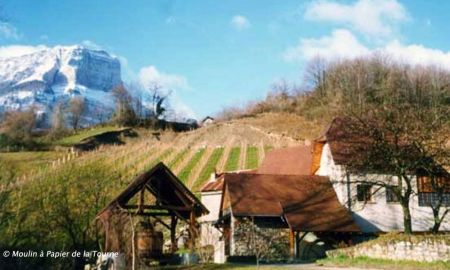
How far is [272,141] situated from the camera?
71.2 m

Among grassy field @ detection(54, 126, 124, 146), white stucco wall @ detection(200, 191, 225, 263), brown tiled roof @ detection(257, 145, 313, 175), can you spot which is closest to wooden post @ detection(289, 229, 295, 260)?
white stucco wall @ detection(200, 191, 225, 263)

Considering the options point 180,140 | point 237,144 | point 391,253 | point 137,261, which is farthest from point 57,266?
point 180,140

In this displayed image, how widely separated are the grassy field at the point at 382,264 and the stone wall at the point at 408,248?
471mm

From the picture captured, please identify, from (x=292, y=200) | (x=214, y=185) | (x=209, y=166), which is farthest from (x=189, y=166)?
(x=292, y=200)

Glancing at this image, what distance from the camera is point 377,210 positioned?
106 feet

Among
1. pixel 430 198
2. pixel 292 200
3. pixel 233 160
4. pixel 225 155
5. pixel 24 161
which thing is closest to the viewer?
pixel 292 200

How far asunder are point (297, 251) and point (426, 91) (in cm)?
4735

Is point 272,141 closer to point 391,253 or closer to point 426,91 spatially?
point 426,91

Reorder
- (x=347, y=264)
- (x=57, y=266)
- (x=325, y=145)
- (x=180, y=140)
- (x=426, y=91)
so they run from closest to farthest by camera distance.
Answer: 1. (x=57, y=266)
2. (x=347, y=264)
3. (x=325, y=145)
4. (x=426, y=91)
5. (x=180, y=140)

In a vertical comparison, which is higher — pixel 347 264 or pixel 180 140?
pixel 180 140

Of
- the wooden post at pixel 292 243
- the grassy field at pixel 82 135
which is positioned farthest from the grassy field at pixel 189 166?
the grassy field at pixel 82 135

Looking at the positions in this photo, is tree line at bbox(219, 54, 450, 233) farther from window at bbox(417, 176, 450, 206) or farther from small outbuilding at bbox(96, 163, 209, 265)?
small outbuilding at bbox(96, 163, 209, 265)

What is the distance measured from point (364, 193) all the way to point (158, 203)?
1605 centimetres

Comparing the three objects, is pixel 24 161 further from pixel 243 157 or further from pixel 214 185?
pixel 243 157
